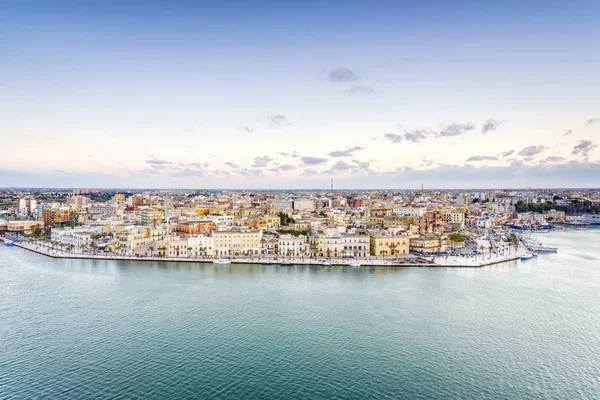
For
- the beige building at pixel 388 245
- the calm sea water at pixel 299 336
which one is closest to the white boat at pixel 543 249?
the calm sea water at pixel 299 336

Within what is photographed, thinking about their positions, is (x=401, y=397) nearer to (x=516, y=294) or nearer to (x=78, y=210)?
(x=516, y=294)

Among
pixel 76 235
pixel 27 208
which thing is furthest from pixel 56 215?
pixel 76 235

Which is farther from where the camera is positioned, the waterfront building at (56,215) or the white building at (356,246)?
the waterfront building at (56,215)

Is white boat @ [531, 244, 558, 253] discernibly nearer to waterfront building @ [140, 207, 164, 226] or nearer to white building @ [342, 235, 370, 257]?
white building @ [342, 235, 370, 257]

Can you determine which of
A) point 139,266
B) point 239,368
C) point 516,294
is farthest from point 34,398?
point 516,294

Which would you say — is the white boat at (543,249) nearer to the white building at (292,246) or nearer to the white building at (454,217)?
the white building at (454,217)

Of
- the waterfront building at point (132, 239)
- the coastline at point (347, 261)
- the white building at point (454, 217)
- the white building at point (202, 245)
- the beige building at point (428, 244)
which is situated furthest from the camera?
the white building at point (454, 217)
